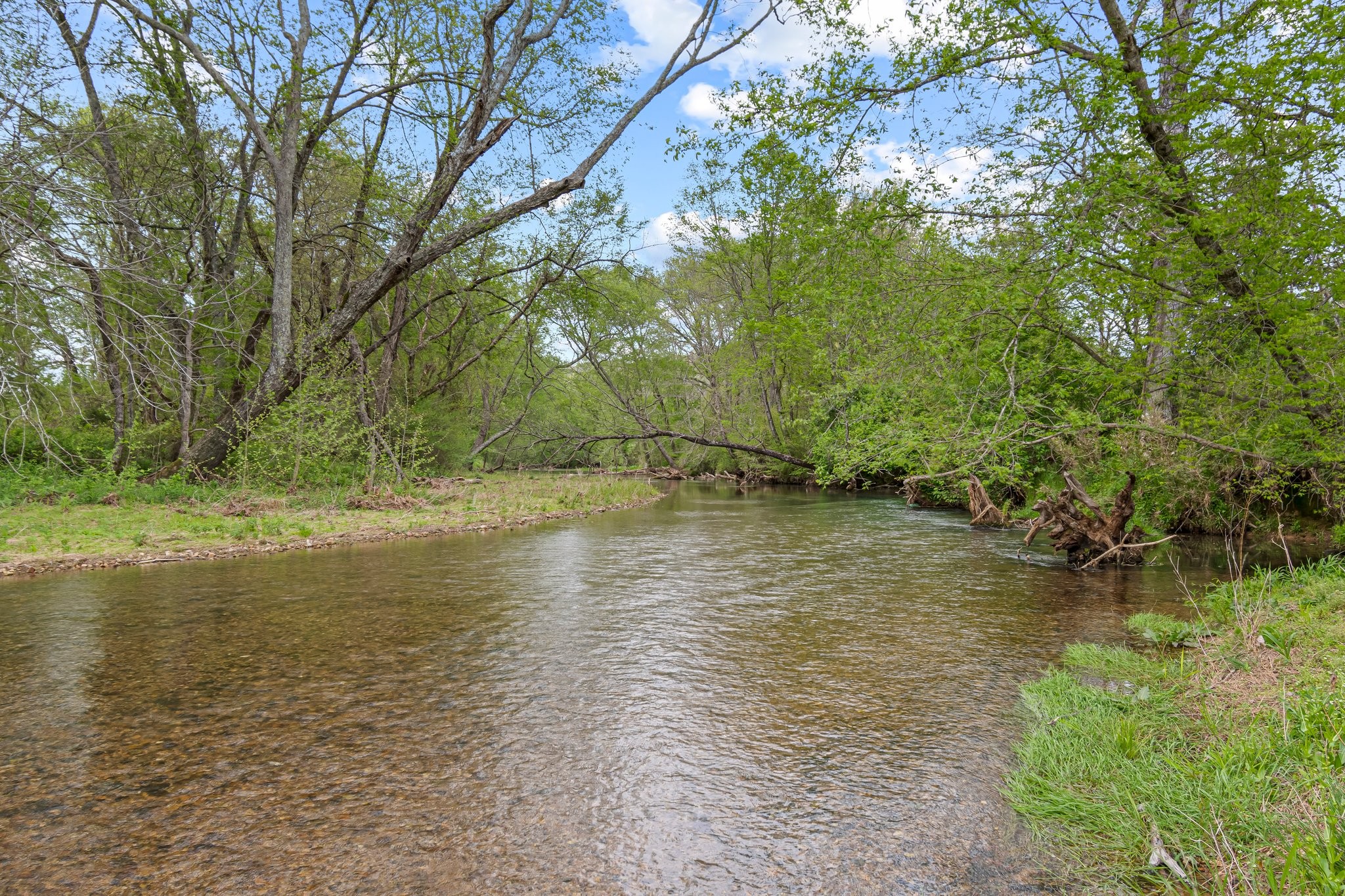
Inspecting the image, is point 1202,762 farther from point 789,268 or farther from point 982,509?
point 789,268

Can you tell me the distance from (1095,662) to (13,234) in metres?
10.1

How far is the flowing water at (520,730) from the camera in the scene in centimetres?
301

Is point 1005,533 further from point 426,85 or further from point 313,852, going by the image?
point 426,85

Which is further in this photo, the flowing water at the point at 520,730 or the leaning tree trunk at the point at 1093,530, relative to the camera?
the leaning tree trunk at the point at 1093,530

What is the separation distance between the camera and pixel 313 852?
3.06 metres

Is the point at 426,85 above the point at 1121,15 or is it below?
above

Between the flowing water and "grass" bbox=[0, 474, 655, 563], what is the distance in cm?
184

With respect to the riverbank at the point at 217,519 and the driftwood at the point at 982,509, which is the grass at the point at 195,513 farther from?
the driftwood at the point at 982,509

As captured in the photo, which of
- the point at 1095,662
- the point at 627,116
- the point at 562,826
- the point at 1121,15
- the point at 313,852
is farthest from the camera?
the point at 627,116

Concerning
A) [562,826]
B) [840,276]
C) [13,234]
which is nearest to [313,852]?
[562,826]

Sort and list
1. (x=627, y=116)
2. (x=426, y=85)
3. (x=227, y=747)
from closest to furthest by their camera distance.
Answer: (x=227, y=747)
(x=627, y=116)
(x=426, y=85)

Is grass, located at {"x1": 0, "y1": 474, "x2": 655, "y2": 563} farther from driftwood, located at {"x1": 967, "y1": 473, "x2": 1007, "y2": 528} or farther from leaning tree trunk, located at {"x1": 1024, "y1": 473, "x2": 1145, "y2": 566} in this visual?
leaning tree trunk, located at {"x1": 1024, "y1": 473, "x2": 1145, "y2": 566}

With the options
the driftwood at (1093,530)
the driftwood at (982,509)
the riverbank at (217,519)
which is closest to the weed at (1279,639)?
the driftwood at (1093,530)

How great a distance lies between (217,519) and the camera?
490 inches
